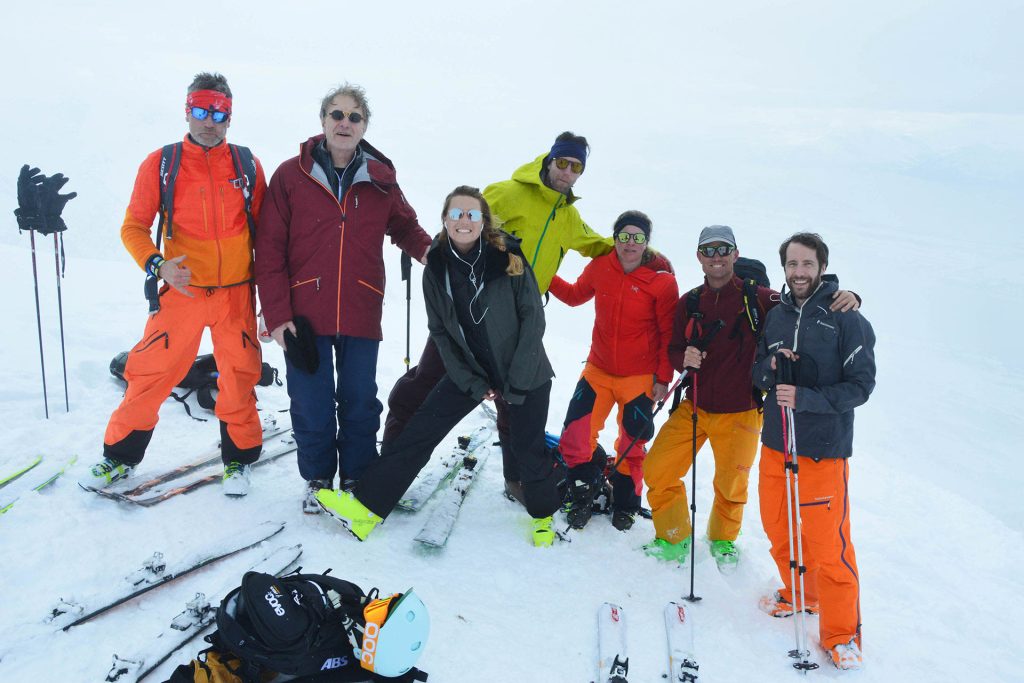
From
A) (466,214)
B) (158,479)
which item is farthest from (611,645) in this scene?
(158,479)

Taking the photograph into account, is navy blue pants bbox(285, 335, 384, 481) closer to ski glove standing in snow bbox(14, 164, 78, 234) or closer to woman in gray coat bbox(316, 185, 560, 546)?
woman in gray coat bbox(316, 185, 560, 546)

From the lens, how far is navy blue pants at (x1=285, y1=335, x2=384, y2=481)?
12.9ft

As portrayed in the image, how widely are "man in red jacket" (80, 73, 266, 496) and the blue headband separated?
2023 mm

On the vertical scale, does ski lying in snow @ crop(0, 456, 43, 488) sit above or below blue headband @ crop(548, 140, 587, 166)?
below

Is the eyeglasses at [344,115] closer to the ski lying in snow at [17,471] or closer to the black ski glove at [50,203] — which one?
the black ski glove at [50,203]

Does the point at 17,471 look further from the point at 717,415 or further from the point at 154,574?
the point at 717,415

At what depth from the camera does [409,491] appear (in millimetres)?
4512

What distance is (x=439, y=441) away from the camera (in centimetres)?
386

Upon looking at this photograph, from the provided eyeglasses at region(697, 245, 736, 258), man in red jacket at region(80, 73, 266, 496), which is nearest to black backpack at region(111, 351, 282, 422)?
man in red jacket at region(80, 73, 266, 496)

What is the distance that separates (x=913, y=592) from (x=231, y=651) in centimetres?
459

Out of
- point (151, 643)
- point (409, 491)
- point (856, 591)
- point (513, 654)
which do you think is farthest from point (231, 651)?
point (856, 591)

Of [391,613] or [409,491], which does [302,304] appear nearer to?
[409,491]

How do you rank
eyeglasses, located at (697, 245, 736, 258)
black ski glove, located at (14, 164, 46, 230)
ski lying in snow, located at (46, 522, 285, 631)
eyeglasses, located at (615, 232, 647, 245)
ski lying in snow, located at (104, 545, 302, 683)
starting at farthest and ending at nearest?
black ski glove, located at (14, 164, 46, 230)
eyeglasses, located at (615, 232, 647, 245)
eyeglasses, located at (697, 245, 736, 258)
ski lying in snow, located at (46, 522, 285, 631)
ski lying in snow, located at (104, 545, 302, 683)

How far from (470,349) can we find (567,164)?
1.57m
